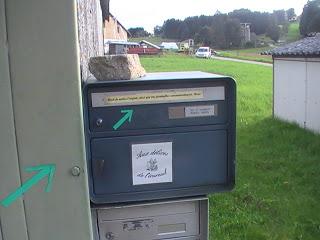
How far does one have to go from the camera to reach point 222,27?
2131 inches

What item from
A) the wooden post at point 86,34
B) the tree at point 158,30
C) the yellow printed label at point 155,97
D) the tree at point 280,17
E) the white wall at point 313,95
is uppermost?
the tree at point 280,17

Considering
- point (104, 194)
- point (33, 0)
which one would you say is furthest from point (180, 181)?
point (33, 0)

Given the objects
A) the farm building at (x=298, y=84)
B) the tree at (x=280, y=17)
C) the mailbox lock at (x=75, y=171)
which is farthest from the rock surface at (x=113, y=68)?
the tree at (x=280, y=17)

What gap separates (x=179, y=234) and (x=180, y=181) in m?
0.31

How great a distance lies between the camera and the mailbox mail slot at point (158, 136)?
7.14ft

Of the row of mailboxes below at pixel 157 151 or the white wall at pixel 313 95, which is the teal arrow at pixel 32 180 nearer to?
the row of mailboxes below at pixel 157 151

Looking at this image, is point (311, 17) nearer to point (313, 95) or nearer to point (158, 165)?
point (313, 95)

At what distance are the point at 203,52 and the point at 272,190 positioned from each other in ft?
154

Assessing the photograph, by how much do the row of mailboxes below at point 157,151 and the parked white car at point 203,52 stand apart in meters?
49.5

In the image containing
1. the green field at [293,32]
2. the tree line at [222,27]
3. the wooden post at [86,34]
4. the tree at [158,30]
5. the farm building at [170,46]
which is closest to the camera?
the wooden post at [86,34]

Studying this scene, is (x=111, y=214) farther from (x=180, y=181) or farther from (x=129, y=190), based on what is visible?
(x=180, y=181)

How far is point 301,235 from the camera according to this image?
4.94 meters

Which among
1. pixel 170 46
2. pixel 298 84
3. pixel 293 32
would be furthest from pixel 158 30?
pixel 298 84

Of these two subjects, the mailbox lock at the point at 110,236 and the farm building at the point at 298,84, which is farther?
the farm building at the point at 298,84
